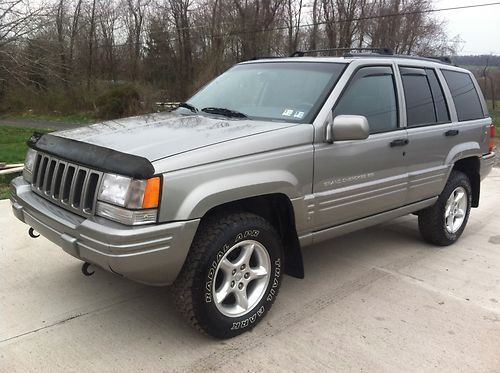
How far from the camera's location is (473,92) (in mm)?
5332

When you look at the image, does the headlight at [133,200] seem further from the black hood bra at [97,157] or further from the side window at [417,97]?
the side window at [417,97]

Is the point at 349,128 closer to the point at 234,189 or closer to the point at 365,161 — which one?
the point at 365,161

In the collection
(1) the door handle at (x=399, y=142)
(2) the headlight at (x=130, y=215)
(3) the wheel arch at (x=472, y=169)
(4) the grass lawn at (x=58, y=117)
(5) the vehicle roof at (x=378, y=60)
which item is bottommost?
(4) the grass lawn at (x=58, y=117)

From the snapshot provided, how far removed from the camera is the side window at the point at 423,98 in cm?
432

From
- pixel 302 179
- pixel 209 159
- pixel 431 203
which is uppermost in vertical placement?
pixel 209 159

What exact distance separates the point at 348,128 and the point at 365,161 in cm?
50

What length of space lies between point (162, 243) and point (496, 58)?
2422 centimetres

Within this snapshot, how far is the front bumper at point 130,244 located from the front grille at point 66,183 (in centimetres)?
8

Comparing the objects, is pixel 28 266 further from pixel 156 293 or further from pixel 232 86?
pixel 232 86

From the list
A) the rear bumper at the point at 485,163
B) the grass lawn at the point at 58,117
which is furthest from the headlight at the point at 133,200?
the grass lawn at the point at 58,117

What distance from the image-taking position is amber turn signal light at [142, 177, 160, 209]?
8.60 feet

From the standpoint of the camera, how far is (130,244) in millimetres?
2596

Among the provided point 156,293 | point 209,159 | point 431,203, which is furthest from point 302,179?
point 431,203

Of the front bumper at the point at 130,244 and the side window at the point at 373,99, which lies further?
the side window at the point at 373,99
